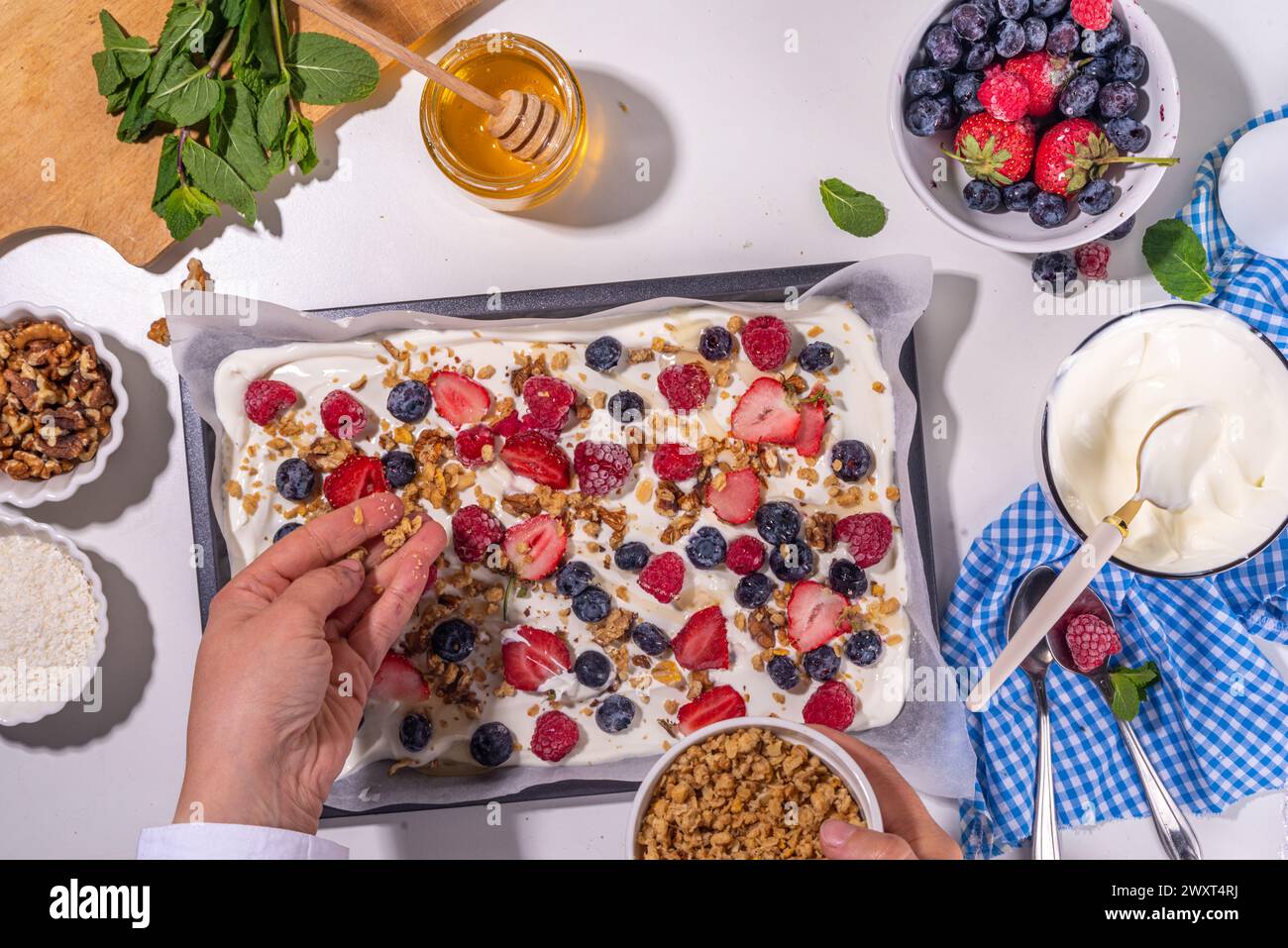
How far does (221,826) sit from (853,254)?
128 cm

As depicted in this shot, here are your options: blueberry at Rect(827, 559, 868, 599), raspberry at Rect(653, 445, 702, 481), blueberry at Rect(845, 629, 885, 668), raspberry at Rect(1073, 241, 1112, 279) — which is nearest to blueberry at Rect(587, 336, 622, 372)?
raspberry at Rect(653, 445, 702, 481)

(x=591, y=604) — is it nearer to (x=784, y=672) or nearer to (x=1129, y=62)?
(x=784, y=672)

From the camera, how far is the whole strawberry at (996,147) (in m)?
1.46

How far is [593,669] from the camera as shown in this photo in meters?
1.53

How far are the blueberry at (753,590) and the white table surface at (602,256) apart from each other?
0.33 meters

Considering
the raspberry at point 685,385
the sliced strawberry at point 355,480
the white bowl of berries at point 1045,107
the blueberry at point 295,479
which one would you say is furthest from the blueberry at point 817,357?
the blueberry at point 295,479

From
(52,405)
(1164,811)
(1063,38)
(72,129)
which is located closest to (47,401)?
(52,405)

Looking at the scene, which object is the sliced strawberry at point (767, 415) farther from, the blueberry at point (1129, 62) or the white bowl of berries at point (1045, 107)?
the blueberry at point (1129, 62)

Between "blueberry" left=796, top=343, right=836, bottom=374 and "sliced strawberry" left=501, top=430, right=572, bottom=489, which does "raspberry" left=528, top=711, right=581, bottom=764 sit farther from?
"blueberry" left=796, top=343, right=836, bottom=374

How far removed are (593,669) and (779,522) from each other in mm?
369

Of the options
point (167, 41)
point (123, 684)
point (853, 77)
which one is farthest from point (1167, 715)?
point (167, 41)

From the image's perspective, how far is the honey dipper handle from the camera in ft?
4.91

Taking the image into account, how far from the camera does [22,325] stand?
1.61 m
